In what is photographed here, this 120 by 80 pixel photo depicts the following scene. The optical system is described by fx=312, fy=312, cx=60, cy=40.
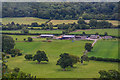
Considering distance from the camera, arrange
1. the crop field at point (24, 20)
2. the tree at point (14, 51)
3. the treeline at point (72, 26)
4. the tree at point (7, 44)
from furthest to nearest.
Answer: the crop field at point (24, 20) → the treeline at point (72, 26) → the tree at point (7, 44) → the tree at point (14, 51)

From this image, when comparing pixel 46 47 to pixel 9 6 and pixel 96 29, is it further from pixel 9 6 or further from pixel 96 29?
pixel 9 6

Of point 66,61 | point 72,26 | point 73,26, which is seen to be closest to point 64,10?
point 72,26

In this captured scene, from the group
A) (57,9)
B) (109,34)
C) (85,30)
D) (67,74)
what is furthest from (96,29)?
(67,74)

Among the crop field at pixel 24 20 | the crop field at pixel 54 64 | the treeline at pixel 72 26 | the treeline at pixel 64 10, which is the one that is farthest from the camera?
the treeline at pixel 64 10

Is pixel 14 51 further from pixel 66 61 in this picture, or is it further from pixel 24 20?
pixel 24 20

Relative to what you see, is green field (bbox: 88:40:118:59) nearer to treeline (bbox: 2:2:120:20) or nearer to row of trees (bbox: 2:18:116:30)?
row of trees (bbox: 2:18:116:30)

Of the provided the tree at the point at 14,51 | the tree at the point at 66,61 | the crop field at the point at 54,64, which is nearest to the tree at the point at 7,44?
the tree at the point at 14,51

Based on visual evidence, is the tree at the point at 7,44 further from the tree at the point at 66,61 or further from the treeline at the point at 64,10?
the treeline at the point at 64,10

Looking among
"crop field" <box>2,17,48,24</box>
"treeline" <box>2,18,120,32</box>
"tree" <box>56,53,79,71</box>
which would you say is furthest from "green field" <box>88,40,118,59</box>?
"crop field" <box>2,17,48,24</box>
